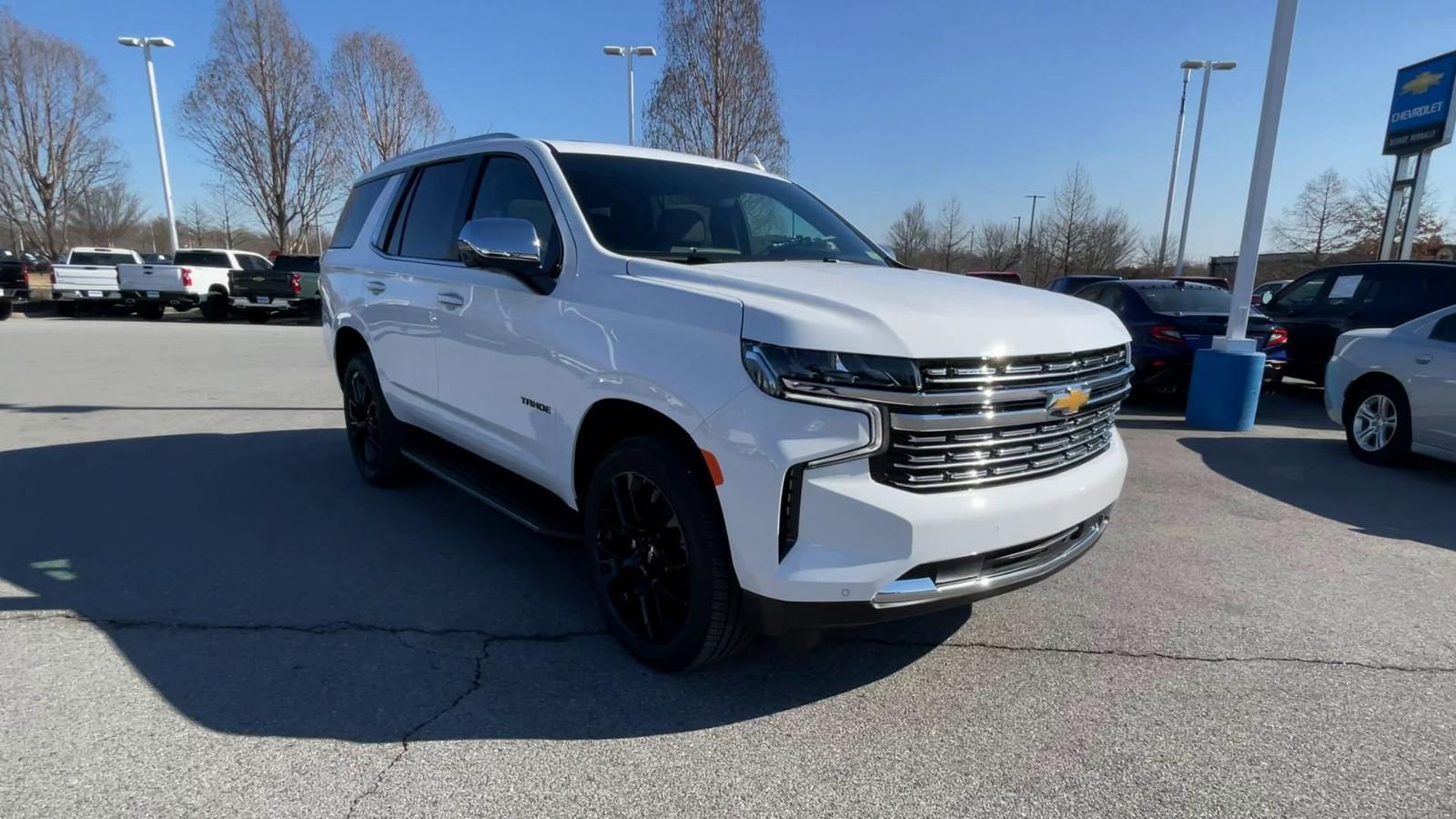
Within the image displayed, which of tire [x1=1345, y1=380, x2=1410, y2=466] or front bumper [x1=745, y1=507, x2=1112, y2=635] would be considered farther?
Answer: tire [x1=1345, y1=380, x2=1410, y2=466]

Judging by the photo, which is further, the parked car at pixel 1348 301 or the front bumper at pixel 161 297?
the front bumper at pixel 161 297

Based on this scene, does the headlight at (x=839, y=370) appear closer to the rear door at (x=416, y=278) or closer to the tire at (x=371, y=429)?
the rear door at (x=416, y=278)

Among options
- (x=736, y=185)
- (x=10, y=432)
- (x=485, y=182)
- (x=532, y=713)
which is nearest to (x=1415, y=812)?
(x=532, y=713)

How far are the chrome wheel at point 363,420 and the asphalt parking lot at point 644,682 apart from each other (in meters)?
0.42

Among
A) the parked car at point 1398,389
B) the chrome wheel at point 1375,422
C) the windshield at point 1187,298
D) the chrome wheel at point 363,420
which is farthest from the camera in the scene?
the windshield at point 1187,298

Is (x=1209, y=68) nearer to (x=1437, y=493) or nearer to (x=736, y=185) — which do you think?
(x=1437, y=493)

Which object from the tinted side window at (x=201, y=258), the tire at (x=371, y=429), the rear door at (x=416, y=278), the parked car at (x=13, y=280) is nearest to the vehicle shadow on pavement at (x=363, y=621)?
the tire at (x=371, y=429)

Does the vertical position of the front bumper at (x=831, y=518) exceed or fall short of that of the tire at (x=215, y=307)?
it exceeds it

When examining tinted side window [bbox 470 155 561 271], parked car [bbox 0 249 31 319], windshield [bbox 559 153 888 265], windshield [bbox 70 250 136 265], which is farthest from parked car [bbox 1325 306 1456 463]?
parked car [bbox 0 249 31 319]

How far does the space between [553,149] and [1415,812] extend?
3976mm

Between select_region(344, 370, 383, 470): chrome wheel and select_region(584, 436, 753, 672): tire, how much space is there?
2795 millimetres

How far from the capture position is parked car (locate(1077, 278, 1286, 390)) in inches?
365

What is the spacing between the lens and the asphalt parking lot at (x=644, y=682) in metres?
2.41

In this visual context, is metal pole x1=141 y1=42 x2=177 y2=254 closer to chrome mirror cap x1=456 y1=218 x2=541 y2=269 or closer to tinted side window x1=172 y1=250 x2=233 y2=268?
tinted side window x1=172 y1=250 x2=233 y2=268
